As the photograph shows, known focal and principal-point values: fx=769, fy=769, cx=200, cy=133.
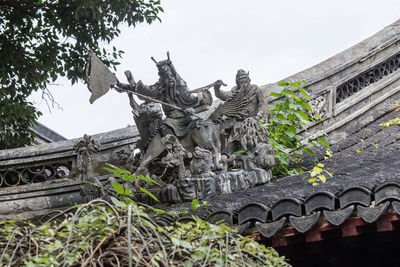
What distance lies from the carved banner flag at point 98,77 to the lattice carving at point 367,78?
382 centimetres

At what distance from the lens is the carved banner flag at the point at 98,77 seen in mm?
8781

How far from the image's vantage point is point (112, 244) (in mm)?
4496

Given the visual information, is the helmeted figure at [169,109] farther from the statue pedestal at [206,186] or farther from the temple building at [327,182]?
the statue pedestal at [206,186]


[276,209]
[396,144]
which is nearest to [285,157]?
[396,144]

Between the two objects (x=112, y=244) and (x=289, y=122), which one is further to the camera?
(x=289, y=122)

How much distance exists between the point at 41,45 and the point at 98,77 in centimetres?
502

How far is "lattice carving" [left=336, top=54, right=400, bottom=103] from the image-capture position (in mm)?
11312

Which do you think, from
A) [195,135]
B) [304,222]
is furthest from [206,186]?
[304,222]

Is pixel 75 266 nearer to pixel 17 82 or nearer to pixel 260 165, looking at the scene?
pixel 260 165

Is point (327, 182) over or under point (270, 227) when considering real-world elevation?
over

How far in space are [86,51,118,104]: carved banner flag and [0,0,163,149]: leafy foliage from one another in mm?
3918

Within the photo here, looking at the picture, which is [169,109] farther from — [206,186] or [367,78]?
[367,78]

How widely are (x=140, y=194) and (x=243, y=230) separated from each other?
238cm

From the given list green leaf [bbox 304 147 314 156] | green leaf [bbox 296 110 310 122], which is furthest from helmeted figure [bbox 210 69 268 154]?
green leaf [bbox 296 110 310 122]
